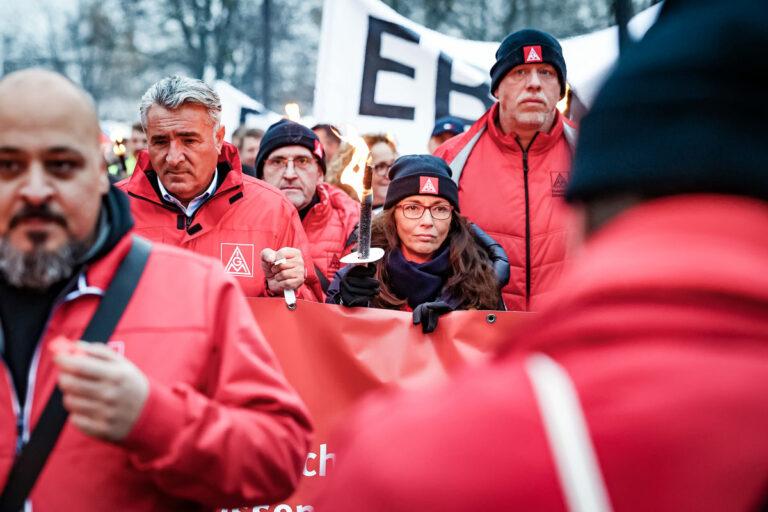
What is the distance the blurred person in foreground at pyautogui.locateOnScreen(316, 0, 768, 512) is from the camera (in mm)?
1015

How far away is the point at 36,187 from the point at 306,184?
3769 millimetres

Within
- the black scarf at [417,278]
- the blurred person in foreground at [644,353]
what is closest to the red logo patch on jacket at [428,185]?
the black scarf at [417,278]

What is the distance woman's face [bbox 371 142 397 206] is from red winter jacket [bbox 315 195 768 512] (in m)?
6.36

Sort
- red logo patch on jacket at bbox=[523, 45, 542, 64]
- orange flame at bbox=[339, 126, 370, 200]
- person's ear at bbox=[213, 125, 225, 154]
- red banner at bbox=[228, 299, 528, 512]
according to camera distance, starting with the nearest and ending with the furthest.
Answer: orange flame at bbox=[339, 126, 370, 200]
red banner at bbox=[228, 299, 528, 512]
person's ear at bbox=[213, 125, 225, 154]
red logo patch on jacket at bbox=[523, 45, 542, 64]

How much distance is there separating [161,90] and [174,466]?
308cm

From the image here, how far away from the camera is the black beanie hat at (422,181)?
16.9 ft

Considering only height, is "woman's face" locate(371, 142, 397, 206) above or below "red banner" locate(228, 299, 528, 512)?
above

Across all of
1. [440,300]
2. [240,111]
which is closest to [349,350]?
[440,300]

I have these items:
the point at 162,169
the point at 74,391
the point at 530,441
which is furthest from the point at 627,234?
the point at 162,169

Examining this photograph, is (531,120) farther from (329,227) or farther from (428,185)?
(329,227)

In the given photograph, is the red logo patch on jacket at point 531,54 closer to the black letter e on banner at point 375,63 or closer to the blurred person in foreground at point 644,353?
the black letter e on banner at point 375,63

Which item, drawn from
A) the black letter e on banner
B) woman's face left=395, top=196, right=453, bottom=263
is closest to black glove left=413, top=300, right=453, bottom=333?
woman's face left=395, top=196, right=453, bottom=263

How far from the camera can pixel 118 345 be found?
238 cm

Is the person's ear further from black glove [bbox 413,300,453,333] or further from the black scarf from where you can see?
black glove [bbox 413,300,453,333]
